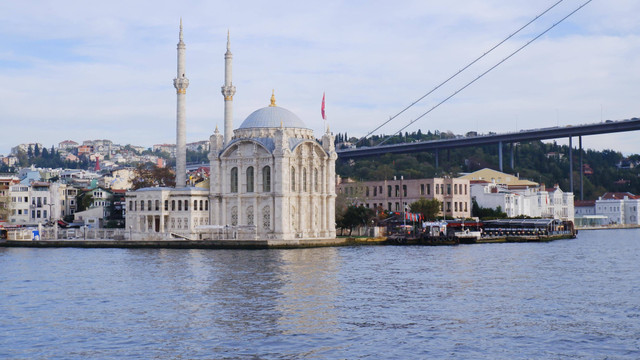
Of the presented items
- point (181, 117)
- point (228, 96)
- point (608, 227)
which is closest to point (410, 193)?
point (228, 96)

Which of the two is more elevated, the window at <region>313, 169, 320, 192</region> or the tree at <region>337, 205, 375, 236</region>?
the window at <region>313, 169, 320, 192</region>

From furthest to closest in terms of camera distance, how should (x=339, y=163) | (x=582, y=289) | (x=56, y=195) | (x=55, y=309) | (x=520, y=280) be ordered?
(x=339, y=163)
(x=56, y=195)
(x=520, y=280)
(x=582, y=289)
(x=55, y=309)

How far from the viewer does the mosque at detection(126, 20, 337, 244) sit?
58.8m

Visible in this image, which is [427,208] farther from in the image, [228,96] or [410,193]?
[228,96]

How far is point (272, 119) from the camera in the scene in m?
61.7

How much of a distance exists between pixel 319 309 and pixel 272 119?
3743 centimetres

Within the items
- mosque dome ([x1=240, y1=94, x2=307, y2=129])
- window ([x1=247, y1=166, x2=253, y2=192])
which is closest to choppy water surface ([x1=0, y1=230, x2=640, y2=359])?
window ([x1=247, y1=166, x2=253, y2=192])

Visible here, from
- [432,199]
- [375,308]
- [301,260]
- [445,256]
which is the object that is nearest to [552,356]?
[375,308]

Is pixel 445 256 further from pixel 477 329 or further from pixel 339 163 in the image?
pixel 339 163

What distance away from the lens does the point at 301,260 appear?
43.8m

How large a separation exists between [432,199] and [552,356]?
5917cm

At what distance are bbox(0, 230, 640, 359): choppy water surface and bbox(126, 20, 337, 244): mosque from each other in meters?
16.2

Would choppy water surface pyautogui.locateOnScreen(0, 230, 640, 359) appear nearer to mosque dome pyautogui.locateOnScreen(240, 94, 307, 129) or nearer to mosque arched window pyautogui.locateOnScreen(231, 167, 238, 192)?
mosque arched window pyautogui.locateOnScreen(231, 167, 238, 192)

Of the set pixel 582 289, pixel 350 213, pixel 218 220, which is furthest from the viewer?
pixel 350 213
